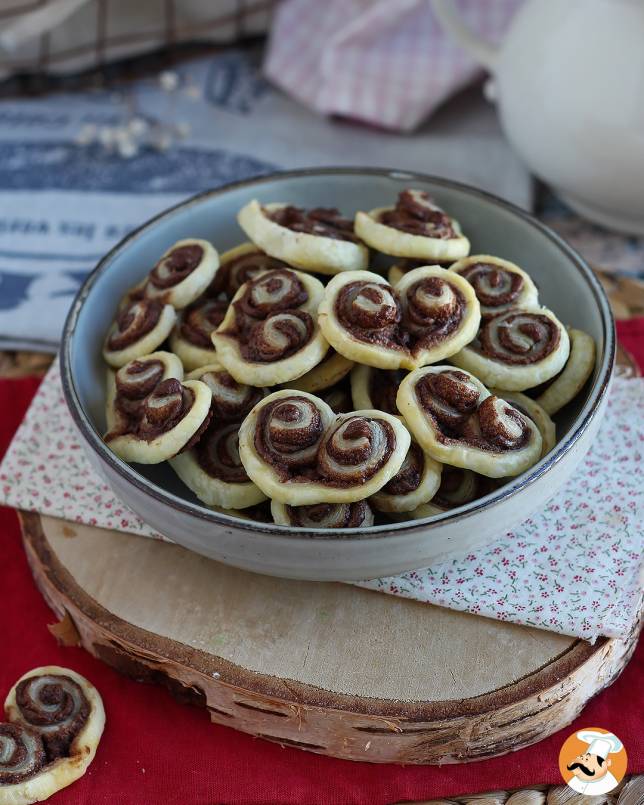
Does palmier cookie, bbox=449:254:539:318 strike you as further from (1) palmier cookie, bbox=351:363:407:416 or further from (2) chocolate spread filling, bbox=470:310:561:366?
(1) palmier cookie, bbox=351:363:407:416

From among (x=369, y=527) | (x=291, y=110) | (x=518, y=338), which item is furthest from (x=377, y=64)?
(x=369, y=527)

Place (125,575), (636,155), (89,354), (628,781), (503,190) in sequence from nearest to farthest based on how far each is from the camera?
(628,781)
(125,575)
(89,354)
(636,155)
(503,190)

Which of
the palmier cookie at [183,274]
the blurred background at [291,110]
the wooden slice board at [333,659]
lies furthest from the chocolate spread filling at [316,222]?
the blurred background at [291,110]

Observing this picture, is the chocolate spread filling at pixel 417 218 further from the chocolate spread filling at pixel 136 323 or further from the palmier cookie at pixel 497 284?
the chocolate spread filling at pixel 136 323

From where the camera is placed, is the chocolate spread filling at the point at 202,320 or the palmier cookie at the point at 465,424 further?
the chocolate spread filling at the point at 202,320

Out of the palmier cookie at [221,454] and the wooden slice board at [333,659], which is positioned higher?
the palmier cookie at [221,454]

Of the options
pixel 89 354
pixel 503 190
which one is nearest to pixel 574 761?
pixel 89 354

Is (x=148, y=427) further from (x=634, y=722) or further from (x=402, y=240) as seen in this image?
(x=634, y=722)
